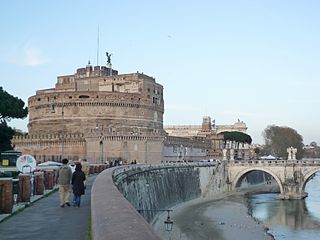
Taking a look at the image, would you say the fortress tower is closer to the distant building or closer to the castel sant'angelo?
the castel sant'angelo

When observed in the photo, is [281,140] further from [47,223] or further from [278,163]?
[47,223]

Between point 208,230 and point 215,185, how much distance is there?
23952 millimetres

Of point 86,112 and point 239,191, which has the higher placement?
point 86,112

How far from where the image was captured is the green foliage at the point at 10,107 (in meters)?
32.1

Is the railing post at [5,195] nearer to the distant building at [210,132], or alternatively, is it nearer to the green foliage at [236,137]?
the distant building at [210,132]

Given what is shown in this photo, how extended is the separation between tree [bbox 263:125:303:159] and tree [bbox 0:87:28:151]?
6227cm

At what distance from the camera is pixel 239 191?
181ft

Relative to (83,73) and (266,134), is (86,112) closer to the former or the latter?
(83,73)

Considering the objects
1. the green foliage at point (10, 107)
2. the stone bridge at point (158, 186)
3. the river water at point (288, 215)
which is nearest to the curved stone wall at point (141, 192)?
the stone bridge at point (158, 186)

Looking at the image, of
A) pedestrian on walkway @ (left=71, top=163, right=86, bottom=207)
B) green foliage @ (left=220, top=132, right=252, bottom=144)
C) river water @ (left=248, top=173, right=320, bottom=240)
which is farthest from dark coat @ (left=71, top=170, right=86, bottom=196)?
green foliage @ (left=220, top=132, right=252, bottom=144)

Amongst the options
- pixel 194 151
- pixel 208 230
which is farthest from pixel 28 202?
pixel 194 151

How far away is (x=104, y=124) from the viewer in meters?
58.5

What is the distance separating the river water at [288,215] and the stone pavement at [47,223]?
62.1ft

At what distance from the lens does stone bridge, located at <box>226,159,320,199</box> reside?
1957 inches
